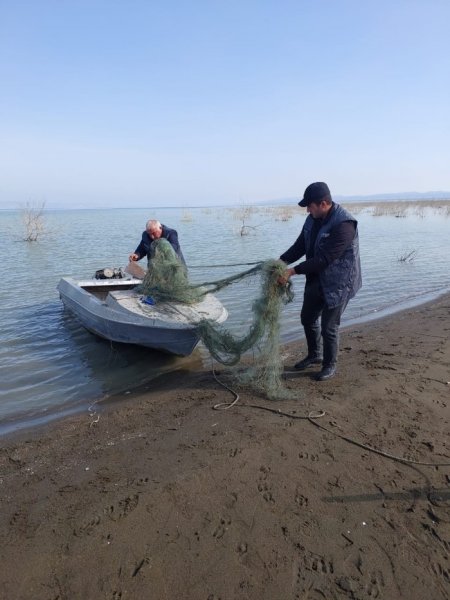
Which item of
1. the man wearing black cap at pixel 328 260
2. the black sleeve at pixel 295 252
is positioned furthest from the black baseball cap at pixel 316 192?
the black sleeve at pixel 295 252

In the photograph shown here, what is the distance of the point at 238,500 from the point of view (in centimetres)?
294

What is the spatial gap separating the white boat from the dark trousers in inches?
56.4

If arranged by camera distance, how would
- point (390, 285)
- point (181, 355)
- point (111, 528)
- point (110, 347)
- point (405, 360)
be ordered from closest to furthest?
1. point (111, 528)
2. point (405, 360)
3. point (181, 355)
4. point (110, 347)
5. point (390, 285)

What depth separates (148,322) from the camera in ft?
19.1

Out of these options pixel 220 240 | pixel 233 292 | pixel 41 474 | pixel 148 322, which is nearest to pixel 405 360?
pixel 148 322

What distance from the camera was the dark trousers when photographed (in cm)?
458

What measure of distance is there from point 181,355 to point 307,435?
2.91 meters

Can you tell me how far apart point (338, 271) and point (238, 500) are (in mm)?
2549

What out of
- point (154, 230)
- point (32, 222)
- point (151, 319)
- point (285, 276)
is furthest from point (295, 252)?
point (32, 222)

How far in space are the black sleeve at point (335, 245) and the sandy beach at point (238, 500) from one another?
1.50 meters

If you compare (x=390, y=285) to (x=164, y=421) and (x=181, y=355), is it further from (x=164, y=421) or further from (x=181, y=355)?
(x=164, y=421)

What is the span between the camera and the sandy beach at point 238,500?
2359 mm

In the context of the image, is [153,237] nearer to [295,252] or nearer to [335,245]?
[295,252]

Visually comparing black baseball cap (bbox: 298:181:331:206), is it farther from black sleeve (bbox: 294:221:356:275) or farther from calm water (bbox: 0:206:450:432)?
calm water (bbox: 0:206:450:432)
